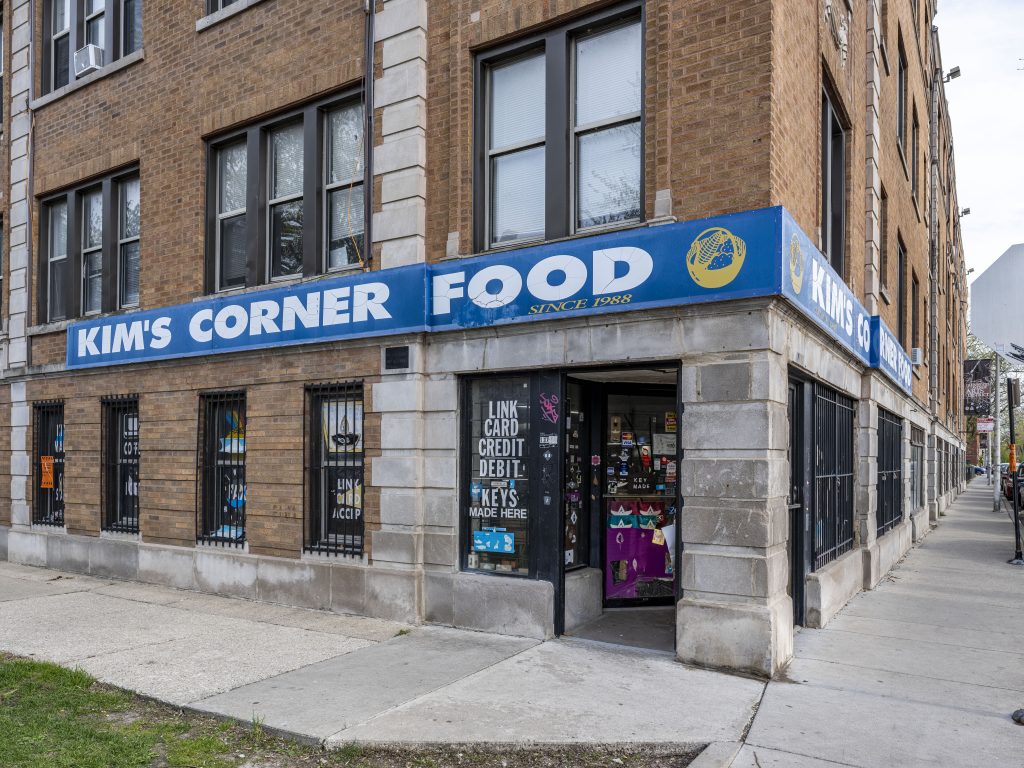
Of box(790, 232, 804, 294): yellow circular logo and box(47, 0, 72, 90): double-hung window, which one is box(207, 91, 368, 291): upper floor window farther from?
box(790, 232, 804, 294): yellow circular logo

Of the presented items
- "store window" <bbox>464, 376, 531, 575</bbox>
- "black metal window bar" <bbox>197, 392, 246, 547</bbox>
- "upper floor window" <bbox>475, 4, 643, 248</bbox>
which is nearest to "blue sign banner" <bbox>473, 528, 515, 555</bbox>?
"store window" <bbox>464, 376, 531, 575</bbox>

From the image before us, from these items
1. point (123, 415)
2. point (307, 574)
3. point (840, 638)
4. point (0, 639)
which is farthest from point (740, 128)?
point (123, 415)

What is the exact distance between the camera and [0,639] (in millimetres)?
7668

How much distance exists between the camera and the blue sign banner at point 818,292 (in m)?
6.68

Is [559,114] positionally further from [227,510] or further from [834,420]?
[227,510]

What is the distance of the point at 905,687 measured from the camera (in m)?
6.32

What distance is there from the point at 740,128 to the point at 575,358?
7.87ft

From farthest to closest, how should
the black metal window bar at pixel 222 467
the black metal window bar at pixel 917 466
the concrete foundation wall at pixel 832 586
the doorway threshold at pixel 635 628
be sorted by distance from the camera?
the black metal window bar at pixel 917 466 → the black metal window bar at pixel 222 467 → the concrete foundation wall at pixel 832 586 → the doorway threshold at pixel 635 628

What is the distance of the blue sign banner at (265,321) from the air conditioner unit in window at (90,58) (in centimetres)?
375

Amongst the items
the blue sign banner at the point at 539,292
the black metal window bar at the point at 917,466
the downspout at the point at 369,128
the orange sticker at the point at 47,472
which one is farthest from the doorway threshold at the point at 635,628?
the black metal window bar at the point at 917,466

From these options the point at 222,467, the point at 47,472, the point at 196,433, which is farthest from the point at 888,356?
the point at 47,472

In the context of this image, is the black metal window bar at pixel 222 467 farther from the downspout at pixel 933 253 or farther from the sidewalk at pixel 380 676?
the downspout at pixel 933 253

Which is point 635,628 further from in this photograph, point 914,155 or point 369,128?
point 914,155

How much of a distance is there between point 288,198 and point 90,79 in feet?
14.8
